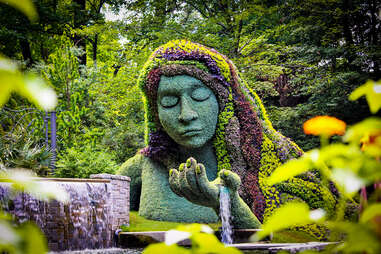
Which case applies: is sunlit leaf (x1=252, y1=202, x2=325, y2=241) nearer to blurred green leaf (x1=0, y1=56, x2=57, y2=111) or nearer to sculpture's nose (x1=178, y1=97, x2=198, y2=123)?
blurred green leaf (x1=0, y1=56, x2=57, y2=111)

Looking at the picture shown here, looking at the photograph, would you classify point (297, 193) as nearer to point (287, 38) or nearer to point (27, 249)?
point (27, 249)

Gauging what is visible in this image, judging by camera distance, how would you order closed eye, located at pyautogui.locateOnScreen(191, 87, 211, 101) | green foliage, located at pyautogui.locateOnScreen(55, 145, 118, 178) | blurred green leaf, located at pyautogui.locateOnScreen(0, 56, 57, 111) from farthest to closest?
green foliage, located at pyautogui.locateOnScreen(55, 145, 118, 178) → closed eye, located at pyautogui.locateOnScreen(191, 87, 211, 101) → blurred green leaf, located at pyautogui.locateOnScreen(0, 56, 57, 111)

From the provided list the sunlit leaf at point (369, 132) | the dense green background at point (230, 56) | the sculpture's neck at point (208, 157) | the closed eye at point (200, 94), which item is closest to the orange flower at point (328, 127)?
the sunlit leaf at point (369, 132)

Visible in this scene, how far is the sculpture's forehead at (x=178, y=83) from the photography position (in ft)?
18.4

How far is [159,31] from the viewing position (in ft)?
40.3

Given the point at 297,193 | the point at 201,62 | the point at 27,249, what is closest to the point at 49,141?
the point at 201,62

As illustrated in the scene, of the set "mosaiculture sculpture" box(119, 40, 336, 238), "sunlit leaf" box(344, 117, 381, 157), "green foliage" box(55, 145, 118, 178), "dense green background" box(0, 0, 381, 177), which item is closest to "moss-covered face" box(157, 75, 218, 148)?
"mosaiculture sculpture" box(119, 40, 336, 238)

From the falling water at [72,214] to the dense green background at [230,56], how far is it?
3190 mm

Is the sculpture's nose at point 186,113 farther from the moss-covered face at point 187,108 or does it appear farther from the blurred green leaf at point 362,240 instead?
the blurred green leaf at point 362,240

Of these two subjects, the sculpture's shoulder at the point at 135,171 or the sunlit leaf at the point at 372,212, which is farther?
the sculpture's shoulder at the point at 135,171

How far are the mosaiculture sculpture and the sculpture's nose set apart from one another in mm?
15

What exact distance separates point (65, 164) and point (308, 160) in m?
7.14

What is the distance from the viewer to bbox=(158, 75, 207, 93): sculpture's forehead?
5621 millimetres

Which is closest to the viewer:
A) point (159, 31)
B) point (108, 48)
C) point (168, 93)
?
point (168, 93)
